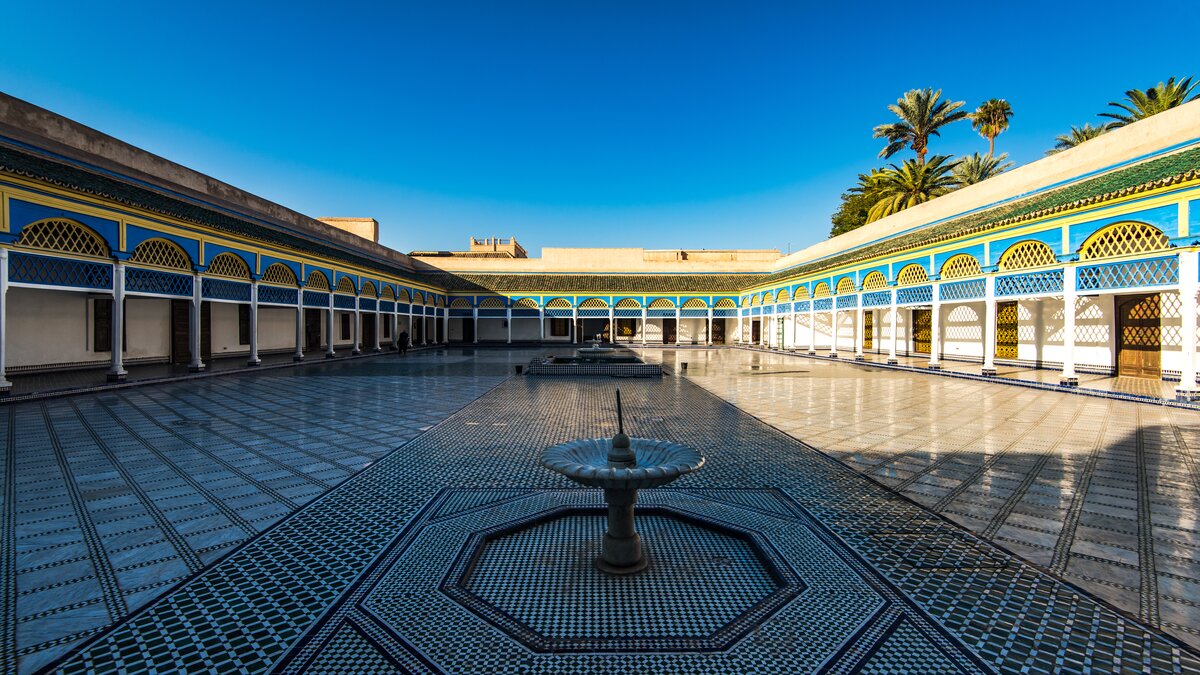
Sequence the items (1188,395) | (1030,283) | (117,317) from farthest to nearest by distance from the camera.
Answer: (1030,283), (117,317), (1188,395)

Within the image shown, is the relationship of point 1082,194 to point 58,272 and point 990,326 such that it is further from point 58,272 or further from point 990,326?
point 58,272

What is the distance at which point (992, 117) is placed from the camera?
26734mm

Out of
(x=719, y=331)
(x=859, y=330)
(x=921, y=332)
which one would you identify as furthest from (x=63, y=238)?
(x=719, y=331)

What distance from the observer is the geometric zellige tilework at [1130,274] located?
873cm

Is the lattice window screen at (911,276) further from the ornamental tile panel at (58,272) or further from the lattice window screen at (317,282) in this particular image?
the ornamental tile panel at (58,272)

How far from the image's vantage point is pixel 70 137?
1153 centimetres

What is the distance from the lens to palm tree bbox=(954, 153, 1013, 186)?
92.9 feet

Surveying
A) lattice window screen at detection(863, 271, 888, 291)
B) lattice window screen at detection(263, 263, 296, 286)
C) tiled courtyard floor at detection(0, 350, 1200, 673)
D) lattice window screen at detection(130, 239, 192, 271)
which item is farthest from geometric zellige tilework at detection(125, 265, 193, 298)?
lattice window screen at detection(863, 271, 888, 291)

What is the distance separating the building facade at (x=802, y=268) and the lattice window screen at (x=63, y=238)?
0.03m

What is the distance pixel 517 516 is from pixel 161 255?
12.6 meters

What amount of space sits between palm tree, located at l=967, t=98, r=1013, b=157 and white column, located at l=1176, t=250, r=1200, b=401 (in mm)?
23132

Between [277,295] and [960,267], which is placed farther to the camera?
[277,295]

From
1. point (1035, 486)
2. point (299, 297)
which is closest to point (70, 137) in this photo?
point (299, 297)

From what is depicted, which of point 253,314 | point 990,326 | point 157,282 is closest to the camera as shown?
point 157,282
